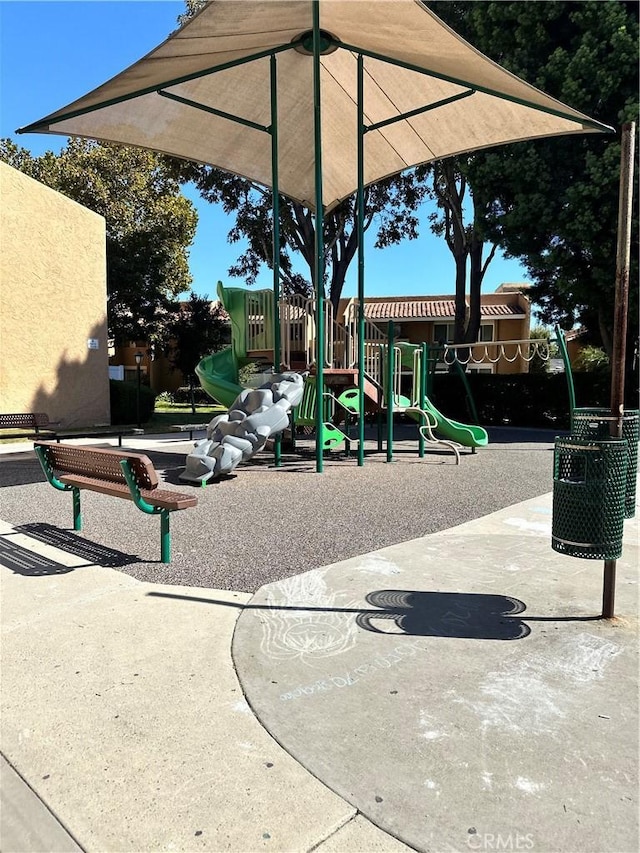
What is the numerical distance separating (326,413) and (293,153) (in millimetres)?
5832

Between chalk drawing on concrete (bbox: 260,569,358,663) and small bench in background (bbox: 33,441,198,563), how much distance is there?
1022mm

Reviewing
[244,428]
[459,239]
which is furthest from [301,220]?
[244,428]

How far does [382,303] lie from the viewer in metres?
39.4

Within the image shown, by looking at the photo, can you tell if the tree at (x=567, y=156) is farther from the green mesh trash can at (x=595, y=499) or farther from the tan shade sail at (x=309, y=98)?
the green mesh trash can at (x=595, y=499)

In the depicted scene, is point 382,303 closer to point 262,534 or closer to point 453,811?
point 262,534

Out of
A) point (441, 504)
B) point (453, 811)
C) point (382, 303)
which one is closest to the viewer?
point (453, 811)

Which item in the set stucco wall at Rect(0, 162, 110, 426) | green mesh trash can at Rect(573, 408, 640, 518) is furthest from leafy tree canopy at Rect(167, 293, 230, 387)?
green mesh trash can at Rect(573, 408, 640, 518)

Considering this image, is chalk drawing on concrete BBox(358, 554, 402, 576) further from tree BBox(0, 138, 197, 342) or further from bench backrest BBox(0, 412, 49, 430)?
tree BBox(0, 138, 197, 342)

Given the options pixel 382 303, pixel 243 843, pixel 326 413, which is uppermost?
pixel 382 303

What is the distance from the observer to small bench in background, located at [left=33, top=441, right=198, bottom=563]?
4684 mm

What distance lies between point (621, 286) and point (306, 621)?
2628mm

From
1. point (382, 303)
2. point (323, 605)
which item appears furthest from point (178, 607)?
point (382, 303)

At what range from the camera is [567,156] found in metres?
17.1

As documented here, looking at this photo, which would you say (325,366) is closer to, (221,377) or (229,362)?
(221,377)
